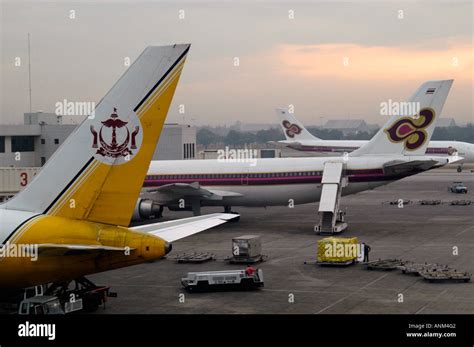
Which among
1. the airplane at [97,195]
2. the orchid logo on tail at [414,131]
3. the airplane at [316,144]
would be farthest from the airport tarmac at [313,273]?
the airplane at [316,144]

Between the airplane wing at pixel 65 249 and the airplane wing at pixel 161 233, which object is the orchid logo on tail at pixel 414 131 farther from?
the airplane wing at pixel 65 249

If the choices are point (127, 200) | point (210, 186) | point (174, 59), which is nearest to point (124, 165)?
point (127, 200)

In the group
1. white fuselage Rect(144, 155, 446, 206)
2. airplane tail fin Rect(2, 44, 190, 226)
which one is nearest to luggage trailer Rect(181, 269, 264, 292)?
airplane tail fin Rect(2, 44, 190, 226)

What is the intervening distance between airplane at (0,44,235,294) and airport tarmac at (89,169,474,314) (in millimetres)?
9231

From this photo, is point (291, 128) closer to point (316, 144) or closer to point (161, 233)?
point (316, 144)

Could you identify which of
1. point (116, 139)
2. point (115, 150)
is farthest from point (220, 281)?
point (116, 139)

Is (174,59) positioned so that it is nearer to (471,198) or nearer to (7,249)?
(7,249)

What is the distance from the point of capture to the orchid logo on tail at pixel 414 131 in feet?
210

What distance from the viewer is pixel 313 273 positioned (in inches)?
1716

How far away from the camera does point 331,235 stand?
59.4 meters

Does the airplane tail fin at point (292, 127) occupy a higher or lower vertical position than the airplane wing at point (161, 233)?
higher

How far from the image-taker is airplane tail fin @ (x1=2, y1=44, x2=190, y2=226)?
78.6 ft
